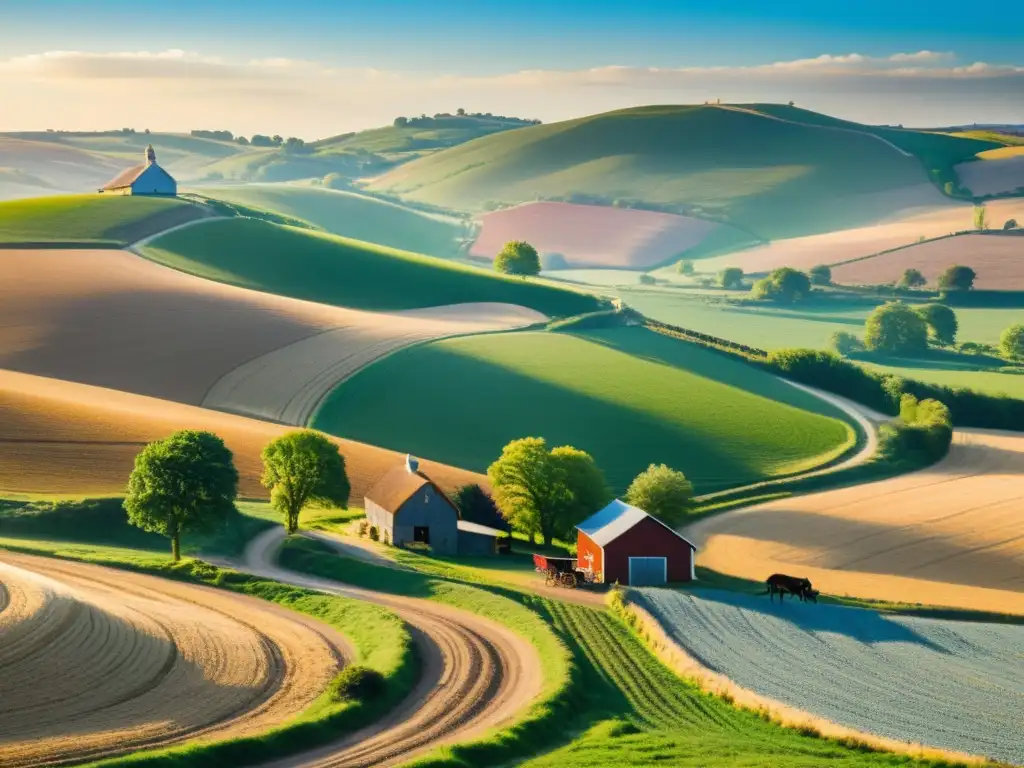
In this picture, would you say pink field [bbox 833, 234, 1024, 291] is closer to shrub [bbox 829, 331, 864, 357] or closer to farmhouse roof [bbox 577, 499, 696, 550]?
shrub [bbox 829, 331, 864, 357]

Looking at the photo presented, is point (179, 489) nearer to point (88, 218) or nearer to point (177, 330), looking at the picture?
point (177, 330)

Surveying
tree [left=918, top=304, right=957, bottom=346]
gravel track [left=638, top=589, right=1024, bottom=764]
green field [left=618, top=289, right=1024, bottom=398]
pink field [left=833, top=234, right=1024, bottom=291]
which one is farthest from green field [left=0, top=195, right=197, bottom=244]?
pink field [left=833, top=234, right=1024, bottom=291]

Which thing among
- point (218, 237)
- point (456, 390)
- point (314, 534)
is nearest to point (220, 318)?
point (456, 390)

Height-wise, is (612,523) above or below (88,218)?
below

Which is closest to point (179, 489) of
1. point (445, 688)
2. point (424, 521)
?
point (424, 521)

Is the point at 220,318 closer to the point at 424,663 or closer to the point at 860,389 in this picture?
the point at 860,389

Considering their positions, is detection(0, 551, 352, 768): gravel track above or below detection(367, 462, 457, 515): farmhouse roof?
below
